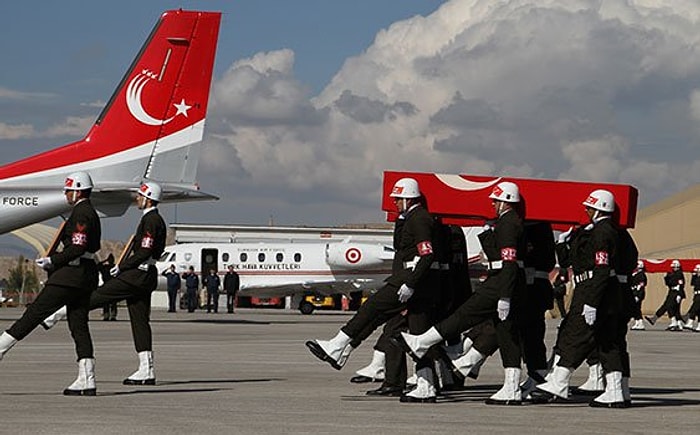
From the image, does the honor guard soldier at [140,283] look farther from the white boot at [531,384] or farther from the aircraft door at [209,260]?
the aircraft door at [209,260]

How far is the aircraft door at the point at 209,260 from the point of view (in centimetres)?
5600

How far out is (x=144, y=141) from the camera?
1219 inches

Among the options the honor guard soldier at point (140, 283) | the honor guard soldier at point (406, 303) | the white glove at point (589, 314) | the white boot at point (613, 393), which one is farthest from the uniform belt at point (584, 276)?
the honor guard soldier at point (140, 283)

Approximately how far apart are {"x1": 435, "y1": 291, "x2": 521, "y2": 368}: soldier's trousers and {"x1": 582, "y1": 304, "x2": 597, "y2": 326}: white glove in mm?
713

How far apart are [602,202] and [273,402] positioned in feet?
11.9

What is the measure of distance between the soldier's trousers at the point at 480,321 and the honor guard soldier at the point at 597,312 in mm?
486

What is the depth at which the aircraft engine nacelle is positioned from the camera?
55938 mm

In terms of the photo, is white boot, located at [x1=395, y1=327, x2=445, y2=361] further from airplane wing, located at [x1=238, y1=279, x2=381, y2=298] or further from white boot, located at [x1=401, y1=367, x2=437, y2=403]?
airplane wing, located at [x1=238, y1=279, x2=381, y2=298]

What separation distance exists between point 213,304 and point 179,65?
68.1 feet

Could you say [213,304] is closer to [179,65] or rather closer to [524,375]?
[179,65]

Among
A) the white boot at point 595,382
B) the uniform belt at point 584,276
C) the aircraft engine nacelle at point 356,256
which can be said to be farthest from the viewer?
the aircraft engine nacelle at point 356,256

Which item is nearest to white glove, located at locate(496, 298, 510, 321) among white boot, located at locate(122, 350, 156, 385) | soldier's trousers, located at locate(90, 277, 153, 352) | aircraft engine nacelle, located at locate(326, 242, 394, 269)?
soldier's trousers, located at locate(90, 277, 153, 352)

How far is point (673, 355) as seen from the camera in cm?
2383

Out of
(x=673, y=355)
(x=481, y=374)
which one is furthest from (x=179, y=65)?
(x=481, y=374)
